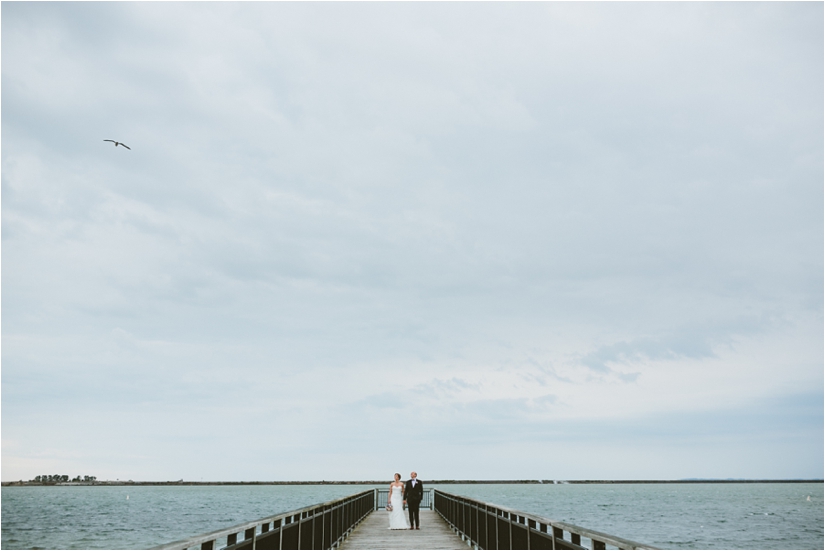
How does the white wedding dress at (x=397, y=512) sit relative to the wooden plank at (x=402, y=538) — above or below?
above

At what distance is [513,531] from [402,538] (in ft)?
28.0

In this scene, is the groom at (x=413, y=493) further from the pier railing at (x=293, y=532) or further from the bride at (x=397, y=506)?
the pier railing at (x=293, y=532)

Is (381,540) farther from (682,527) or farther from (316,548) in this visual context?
(682,527)

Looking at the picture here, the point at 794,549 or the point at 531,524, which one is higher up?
the point at 531,524

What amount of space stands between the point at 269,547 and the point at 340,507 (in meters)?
7.69

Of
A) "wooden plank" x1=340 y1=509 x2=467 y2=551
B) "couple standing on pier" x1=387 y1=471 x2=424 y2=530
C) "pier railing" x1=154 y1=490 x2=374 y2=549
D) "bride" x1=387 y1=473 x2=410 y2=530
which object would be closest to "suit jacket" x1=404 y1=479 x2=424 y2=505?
"couple standing on pier" x1=387 y1=471 x2=424 y2=530

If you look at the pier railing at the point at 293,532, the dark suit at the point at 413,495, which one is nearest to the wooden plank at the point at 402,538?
the pier railing at the point at 293,532

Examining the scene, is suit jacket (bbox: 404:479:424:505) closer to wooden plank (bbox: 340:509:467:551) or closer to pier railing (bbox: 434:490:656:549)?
wooden plank (bbox: 340:509:467:551)

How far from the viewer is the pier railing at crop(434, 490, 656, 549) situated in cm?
574

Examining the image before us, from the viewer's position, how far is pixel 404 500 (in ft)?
64.8

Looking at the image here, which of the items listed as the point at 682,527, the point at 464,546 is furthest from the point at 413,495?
the point at 682,527

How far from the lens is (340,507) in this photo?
15195 millimetres

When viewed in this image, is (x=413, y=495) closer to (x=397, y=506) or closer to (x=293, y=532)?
(x=397, y=506)

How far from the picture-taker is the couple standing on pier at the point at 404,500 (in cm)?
1884
